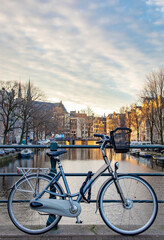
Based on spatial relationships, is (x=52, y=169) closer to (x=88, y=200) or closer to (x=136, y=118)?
(x=88, y=200)

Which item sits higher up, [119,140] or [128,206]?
[119,140]

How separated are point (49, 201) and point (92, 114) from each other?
→ 94.9 m

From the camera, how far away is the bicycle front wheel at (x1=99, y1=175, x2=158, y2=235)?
10.1 ft

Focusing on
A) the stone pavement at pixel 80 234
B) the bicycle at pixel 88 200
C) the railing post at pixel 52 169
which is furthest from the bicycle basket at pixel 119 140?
the stone pavement at pixel 80 234

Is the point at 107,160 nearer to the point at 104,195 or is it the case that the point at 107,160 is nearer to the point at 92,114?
the point at 104,195

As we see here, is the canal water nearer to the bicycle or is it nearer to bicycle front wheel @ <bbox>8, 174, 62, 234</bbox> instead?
the bicycle

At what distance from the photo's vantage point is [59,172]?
3.26 meters

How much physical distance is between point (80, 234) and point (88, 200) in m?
0.39

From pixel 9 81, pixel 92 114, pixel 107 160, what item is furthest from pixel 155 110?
pixel 92 114

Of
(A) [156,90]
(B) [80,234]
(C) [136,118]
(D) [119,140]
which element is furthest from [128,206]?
(C) [136,118]

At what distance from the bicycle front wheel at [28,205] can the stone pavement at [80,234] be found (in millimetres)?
105

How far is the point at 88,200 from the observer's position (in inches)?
126

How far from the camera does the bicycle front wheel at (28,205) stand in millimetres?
3145

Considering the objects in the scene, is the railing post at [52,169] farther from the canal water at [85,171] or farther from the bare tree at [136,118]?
the bare tree at [136,118]
